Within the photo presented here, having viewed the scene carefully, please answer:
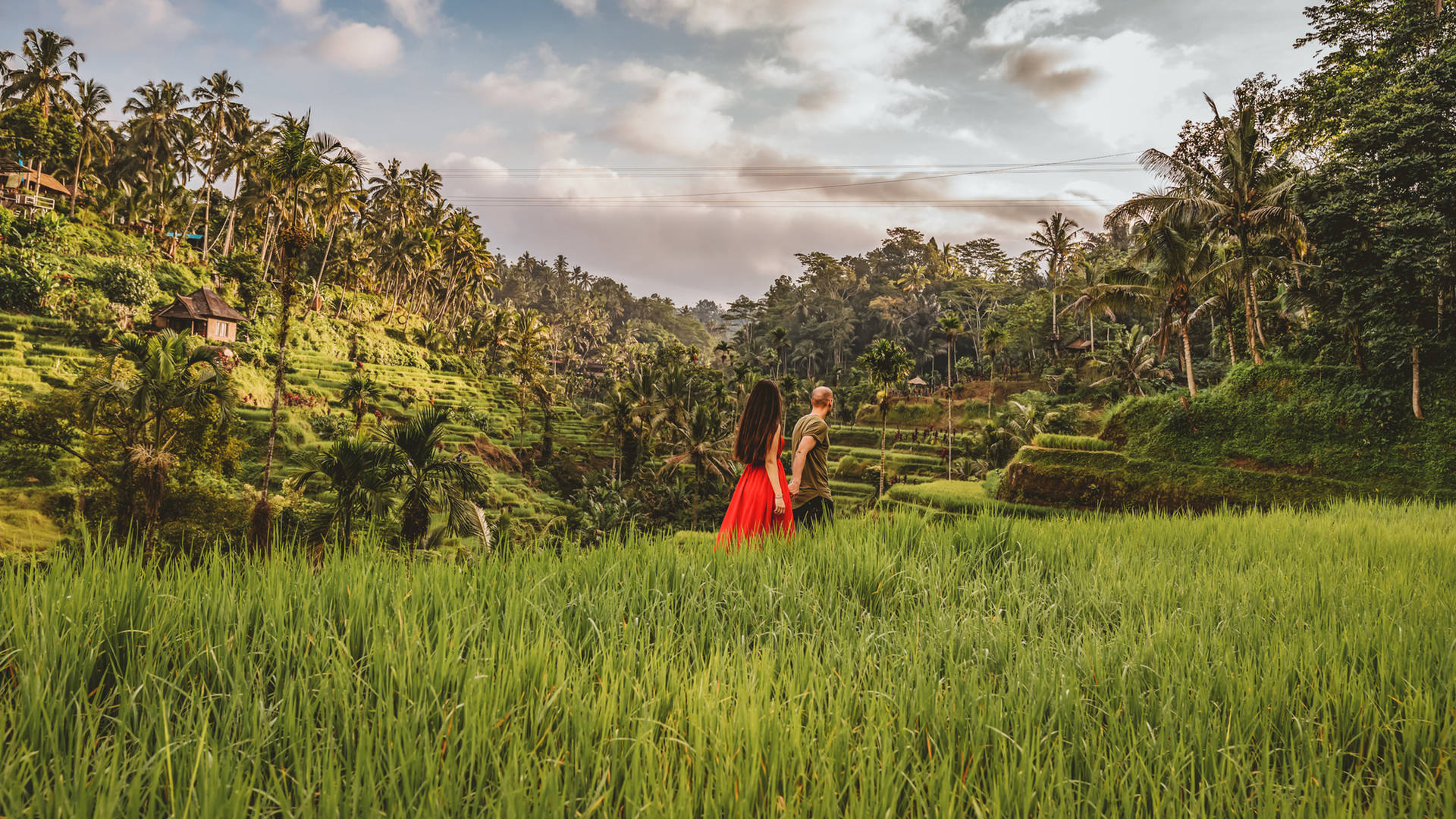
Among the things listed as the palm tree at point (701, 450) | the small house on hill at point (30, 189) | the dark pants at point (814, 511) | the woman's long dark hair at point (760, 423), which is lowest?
the palm tree at point (701, 450)

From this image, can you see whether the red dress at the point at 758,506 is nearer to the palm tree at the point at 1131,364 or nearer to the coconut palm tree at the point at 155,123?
the palm tree at the point at 1131,364

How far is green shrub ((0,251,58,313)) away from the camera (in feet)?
85.5

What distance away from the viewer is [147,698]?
1.42 m

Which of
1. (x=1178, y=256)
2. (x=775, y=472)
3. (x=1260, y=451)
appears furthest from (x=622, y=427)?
(x=775, y=472)

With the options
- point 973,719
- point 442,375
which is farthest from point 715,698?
point 442,375

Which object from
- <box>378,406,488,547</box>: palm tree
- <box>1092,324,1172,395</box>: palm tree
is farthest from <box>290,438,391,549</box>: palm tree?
<box>1092,324,1172,395</box>: palm tree

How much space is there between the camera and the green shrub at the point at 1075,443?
19.0 metres

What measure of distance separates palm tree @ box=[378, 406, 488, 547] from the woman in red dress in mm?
9813

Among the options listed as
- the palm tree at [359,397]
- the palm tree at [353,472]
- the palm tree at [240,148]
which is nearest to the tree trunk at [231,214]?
the palm tree at [240,148]

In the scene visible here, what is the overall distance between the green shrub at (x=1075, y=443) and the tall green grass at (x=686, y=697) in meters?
18.1

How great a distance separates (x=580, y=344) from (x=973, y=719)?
80275 millimetres

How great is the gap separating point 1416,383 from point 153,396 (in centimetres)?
3222

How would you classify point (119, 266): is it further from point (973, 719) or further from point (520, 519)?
point (973, 719)

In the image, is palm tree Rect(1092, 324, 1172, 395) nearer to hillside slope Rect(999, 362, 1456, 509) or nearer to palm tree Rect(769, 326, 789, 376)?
hillside slope Rect(999, 362, 1456, 509)
